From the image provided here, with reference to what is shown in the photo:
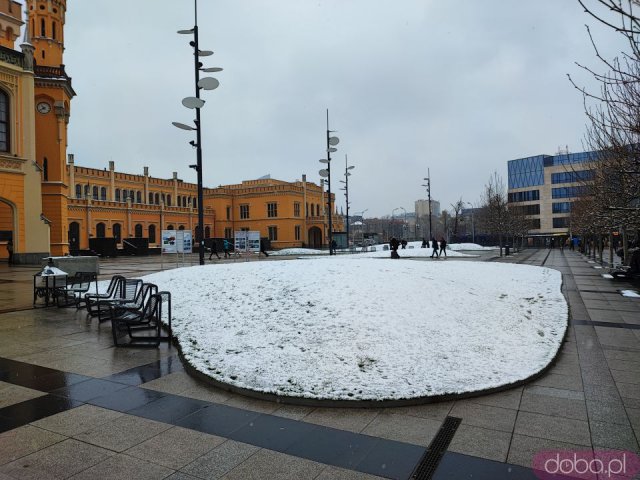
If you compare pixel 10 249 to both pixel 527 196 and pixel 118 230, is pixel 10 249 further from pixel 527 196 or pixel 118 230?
pixel 527 196

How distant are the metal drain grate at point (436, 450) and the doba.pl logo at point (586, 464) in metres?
0.74

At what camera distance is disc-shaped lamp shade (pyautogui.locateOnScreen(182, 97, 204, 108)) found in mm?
14781

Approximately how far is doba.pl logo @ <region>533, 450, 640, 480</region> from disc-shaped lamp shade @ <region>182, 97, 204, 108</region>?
1431 centimetres

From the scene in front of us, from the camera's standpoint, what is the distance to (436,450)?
151 inches

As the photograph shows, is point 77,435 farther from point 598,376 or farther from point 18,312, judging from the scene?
point 18,312

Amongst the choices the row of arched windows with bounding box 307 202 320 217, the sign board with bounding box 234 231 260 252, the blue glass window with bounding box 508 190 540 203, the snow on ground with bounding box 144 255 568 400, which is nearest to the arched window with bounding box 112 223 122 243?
the row of arched windows with bounding box 307 202 320 217

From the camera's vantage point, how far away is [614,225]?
56.7 ft

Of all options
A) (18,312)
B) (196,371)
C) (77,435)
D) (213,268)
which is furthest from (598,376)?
(18,312)

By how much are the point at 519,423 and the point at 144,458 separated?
358 centimetres

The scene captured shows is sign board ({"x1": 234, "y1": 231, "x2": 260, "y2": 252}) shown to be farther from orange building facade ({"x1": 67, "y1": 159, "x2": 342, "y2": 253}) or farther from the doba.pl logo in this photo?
orange building facade ({"x1": 67, "y1": 159, "x2": 342, "y2": 253})

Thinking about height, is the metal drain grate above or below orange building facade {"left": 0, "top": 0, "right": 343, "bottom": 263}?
below

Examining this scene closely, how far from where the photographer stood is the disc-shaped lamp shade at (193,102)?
14781 mm

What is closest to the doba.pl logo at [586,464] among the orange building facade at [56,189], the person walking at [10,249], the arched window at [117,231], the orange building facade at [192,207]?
the orange building facade at [56,189]

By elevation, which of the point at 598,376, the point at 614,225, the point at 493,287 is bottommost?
the point at 598,376
